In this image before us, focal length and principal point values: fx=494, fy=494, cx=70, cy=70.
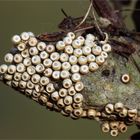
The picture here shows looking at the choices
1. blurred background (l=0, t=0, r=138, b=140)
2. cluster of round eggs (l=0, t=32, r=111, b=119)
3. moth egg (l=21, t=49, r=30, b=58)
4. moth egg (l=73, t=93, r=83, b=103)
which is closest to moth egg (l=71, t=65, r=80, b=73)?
cluster of round eggs (l=0, t=32, r=111, b=119)

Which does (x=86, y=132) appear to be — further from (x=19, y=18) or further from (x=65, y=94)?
(x=65, y=94)

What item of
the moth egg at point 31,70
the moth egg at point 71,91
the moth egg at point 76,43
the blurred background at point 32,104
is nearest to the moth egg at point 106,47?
the moth egg at point 76,43

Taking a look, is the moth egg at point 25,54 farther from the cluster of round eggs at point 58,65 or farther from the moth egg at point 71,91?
the moth egg at point 71,91

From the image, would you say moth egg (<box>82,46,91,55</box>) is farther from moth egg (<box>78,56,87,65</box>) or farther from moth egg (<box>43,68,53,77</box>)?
moth egg (<box>43,68,53,77</box>)

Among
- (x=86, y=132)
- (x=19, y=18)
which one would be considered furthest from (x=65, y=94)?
(x=19, y=18)

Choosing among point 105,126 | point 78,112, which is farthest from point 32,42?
point 105,126
